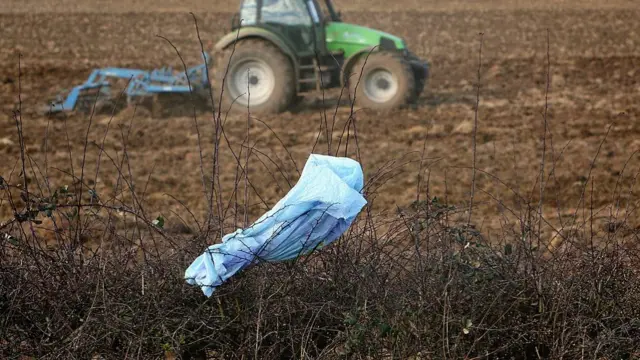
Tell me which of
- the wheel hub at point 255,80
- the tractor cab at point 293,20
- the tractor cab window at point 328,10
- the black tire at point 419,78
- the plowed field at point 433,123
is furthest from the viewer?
the tractor cab window at point 328,10

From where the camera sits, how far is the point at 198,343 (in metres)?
4.28

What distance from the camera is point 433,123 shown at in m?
12.3

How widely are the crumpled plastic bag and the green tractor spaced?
8882 mm

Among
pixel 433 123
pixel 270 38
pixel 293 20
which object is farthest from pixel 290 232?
pixel 293 20

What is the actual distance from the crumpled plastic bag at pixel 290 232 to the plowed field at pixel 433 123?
0.59 metres

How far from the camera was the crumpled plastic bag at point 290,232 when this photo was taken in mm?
4148

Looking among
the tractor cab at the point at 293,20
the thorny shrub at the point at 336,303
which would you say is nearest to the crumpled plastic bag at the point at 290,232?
the thorny shrub at the point at 336,303

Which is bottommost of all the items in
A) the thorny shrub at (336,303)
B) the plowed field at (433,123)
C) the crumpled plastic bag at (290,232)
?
the plowed field at (433,123)

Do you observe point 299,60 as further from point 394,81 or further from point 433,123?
point 433,123

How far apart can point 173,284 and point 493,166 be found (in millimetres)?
6036

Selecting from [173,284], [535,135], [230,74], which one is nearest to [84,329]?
[173,284]

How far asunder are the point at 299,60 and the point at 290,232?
9.44m

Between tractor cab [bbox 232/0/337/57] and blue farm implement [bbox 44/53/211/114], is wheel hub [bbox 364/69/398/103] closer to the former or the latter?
tractor cab [bbox 232/0/337/57]

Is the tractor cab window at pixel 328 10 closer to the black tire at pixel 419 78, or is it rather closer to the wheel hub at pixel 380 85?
the wheel hub at pixel 380 85
